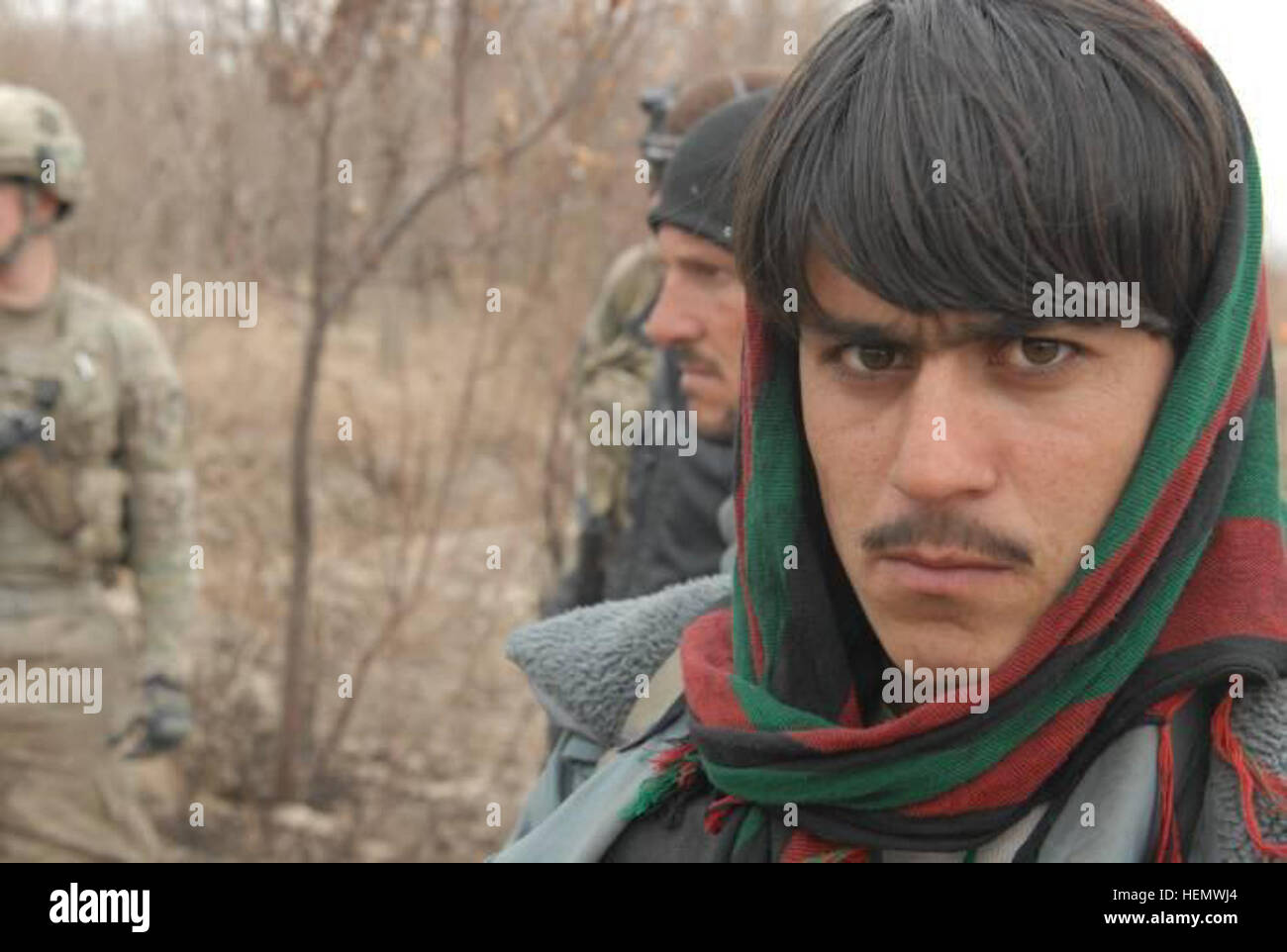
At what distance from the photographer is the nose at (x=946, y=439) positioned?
1.38m

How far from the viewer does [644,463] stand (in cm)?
393

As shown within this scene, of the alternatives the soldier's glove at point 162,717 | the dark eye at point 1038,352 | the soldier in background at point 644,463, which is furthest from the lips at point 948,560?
the soldier's glove at point 162,717

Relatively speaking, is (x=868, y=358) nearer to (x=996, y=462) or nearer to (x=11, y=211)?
(x=996, y=462)

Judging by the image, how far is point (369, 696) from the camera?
731 centimetres

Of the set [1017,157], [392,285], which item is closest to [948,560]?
[1017,157]

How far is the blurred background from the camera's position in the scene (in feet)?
17.3

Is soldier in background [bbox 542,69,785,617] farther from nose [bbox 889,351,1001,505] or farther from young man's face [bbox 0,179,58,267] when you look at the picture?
nose [bbox 889,351,1001,505]

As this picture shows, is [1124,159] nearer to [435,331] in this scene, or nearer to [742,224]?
[742,224]

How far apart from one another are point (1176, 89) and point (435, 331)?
11277 mm

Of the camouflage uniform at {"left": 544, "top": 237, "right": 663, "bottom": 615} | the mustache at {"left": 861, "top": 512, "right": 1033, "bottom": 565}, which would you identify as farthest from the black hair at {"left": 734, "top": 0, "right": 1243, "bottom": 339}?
the camouflage uniform at {"left": 544, "top": 237, "right": 663, "bottom": 615}

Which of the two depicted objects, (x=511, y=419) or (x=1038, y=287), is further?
(x=511, y=419)

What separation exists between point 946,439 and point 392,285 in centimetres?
595

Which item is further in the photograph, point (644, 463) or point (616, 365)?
point (616, 365)
